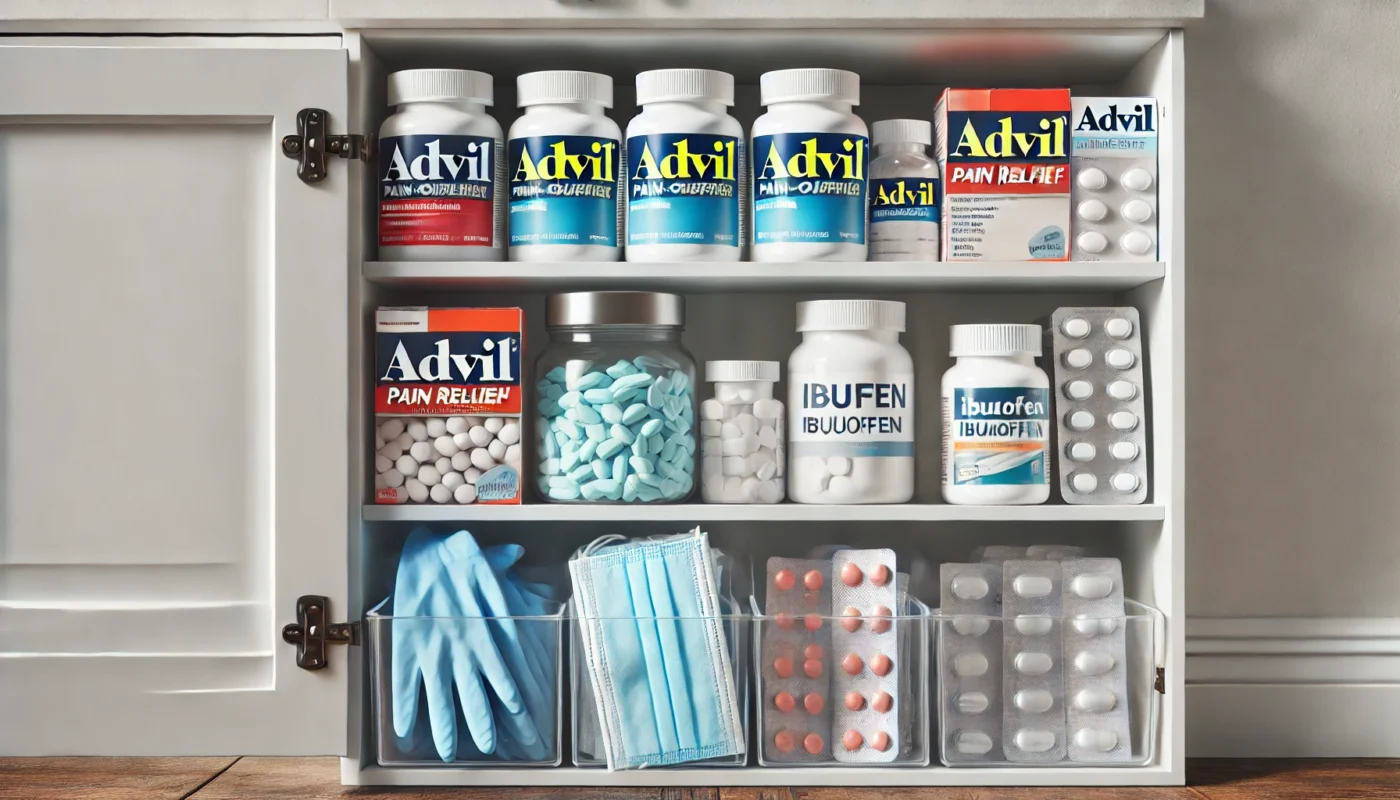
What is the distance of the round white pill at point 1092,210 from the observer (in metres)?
1.01

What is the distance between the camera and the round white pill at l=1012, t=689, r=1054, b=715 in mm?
982

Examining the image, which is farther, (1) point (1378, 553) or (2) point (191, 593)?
(1) point (1378, 553)

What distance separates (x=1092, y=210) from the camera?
101cm

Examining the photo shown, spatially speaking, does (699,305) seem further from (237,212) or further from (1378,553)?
(1378,553)

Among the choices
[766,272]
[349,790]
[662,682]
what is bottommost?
[349,790]

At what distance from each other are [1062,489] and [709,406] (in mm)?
359

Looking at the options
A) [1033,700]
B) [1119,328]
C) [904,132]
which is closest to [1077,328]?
[1119,328]

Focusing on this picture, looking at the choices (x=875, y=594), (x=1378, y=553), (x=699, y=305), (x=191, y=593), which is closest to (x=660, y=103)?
(x=699, y=305)

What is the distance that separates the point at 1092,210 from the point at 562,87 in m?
0.53

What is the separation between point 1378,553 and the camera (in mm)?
1187

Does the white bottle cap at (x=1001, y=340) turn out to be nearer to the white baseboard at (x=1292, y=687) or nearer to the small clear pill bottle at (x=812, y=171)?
the small clear pill bottle at (x=812, y=171)

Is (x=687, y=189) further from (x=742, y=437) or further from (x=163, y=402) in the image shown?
(x=163, y=402)

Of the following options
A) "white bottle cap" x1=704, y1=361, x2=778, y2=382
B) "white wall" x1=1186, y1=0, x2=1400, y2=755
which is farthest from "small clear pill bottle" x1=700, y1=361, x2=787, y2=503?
"white wall" x1=1186, y1=0, x2=1400, y2=755

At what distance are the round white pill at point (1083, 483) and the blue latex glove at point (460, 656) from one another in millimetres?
554
